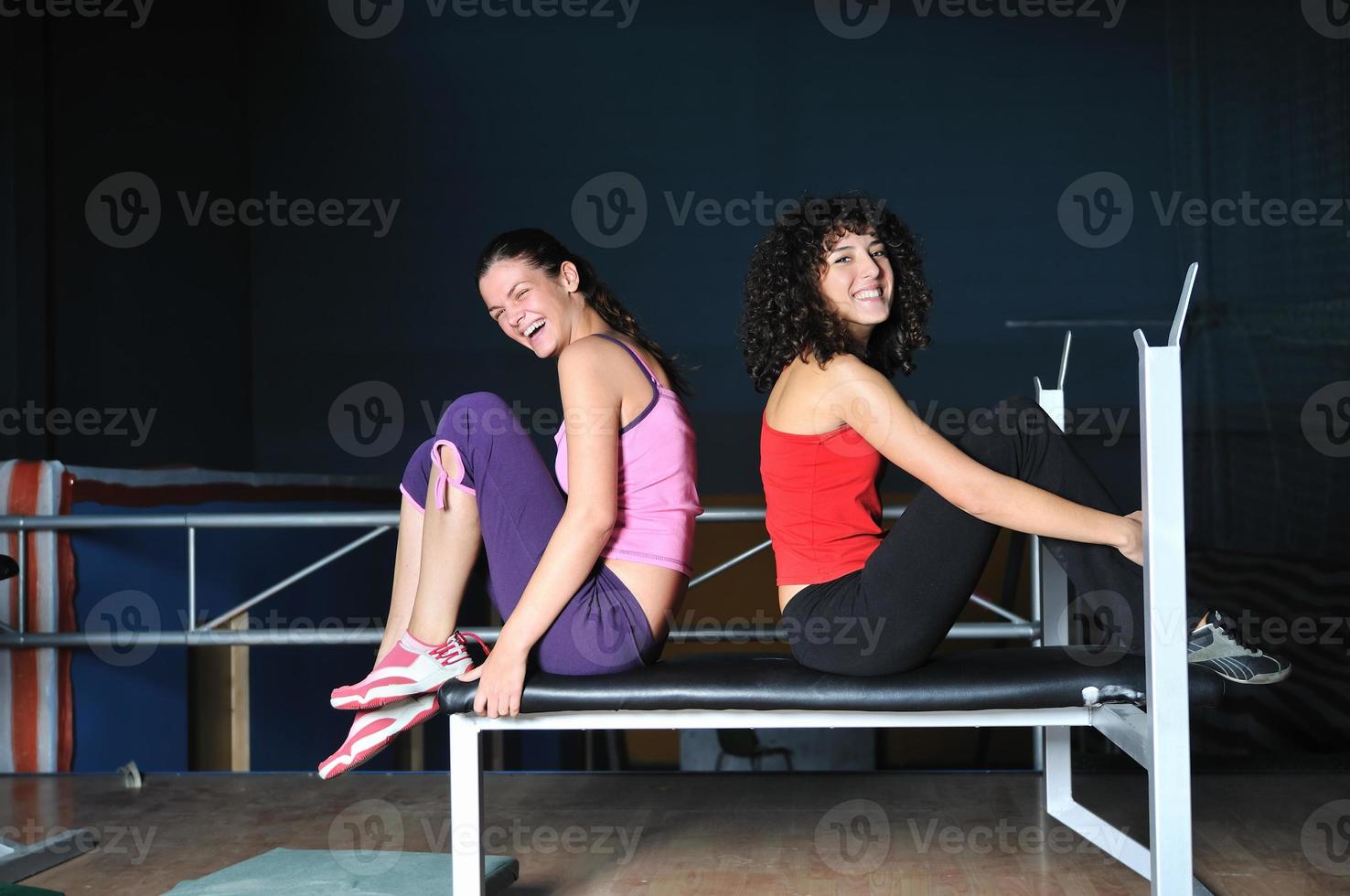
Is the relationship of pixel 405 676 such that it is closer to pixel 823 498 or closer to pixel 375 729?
pixel 375 729

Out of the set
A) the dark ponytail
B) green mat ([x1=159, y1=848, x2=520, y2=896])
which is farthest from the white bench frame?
the dark ponytail

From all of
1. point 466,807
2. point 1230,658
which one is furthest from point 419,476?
point 1230,658

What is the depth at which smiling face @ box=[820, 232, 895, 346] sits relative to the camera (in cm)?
176

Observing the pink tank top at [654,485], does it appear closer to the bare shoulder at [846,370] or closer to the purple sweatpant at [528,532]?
the purple sweatpant at [528,532]

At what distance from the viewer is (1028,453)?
5.35ft

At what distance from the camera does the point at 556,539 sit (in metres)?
1.61

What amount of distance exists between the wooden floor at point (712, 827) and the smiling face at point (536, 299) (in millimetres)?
827

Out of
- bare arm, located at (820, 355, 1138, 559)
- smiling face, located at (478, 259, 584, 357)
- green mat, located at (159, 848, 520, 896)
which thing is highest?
smiling face, located at (478, 259, 584, 357)

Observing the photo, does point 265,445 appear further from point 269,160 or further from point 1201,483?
point 1201,483

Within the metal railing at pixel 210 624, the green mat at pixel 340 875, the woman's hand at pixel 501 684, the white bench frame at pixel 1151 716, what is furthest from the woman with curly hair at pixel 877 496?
the metal railing at pixel 210 624

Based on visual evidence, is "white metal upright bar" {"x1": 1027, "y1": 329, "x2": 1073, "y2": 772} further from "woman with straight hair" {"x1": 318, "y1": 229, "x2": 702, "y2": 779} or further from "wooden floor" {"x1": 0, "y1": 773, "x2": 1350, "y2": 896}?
"woman with straight hair" {"x1": 318, "y1": 229, "x2": 702, "y2": 779}

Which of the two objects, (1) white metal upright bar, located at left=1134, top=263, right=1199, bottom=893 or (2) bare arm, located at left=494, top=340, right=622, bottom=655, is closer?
(1) white metal upright bar, located at left=1134, top=263, right=1199, bottom=893

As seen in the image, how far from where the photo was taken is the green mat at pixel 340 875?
1.76 metres

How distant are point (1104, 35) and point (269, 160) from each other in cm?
398
